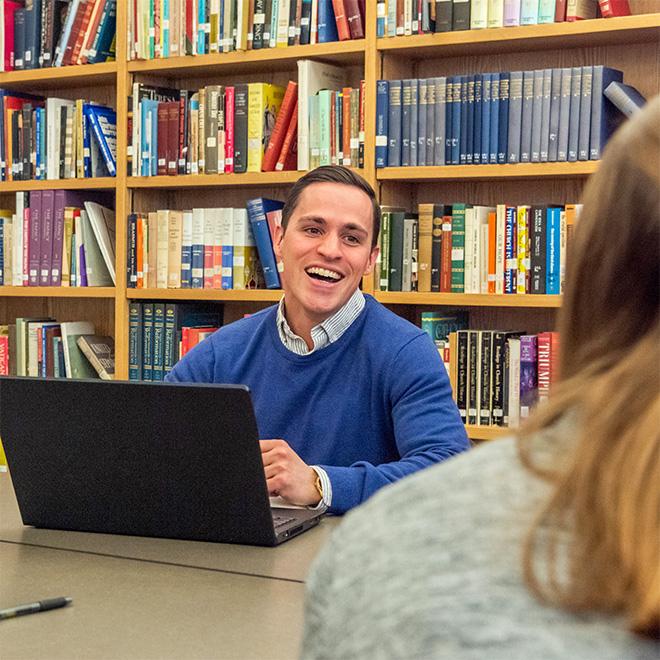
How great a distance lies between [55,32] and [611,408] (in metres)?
3.68

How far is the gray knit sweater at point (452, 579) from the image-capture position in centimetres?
60

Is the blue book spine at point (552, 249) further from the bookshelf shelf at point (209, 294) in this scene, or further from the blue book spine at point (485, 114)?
the bookshelf shelf at point (209, 294)

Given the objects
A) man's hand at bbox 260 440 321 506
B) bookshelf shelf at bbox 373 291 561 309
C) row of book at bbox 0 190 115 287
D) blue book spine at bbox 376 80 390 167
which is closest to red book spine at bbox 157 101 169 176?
row of book at bbox 0 190 115 287

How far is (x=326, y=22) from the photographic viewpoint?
3.39 metres

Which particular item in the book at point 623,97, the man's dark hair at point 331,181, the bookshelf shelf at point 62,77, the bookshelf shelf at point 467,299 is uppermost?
the bookshelf shelf at point 62,77

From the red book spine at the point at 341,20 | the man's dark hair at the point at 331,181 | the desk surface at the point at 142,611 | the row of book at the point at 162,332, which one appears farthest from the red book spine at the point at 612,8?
the desk surface at the point at 142,611

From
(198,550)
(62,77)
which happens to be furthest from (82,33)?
(198,550)

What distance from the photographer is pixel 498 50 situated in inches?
132

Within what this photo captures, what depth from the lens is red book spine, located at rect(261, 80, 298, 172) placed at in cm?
347

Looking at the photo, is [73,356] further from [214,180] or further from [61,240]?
[214,180]

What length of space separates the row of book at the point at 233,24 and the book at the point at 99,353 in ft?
3.19

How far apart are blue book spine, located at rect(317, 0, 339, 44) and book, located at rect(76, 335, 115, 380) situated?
4.28 feet

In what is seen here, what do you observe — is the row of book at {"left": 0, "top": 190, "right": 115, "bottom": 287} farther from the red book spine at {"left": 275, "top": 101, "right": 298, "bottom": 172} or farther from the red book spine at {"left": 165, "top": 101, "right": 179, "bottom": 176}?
the red book spine at {"left": 275, "top": 101, "right": 298, "bottom": 172}

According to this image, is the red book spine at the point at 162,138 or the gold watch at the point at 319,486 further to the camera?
the red book spine at the point at 162,138
